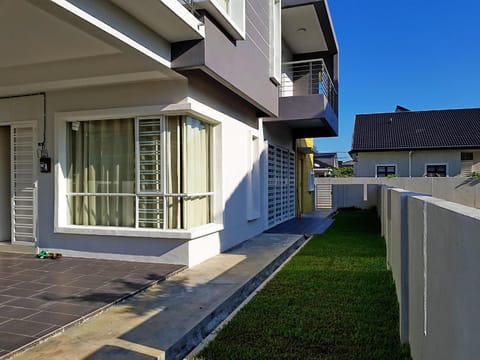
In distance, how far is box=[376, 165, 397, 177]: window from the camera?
1138 inches

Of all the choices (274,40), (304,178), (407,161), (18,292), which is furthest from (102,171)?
(407,161)

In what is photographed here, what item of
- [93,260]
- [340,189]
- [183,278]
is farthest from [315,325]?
[340,189]

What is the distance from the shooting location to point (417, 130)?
30.8 m

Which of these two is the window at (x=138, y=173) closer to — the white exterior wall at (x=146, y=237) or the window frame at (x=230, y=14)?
the white exterior wall at (x=146, y=237)

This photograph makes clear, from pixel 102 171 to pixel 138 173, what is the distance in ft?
2.74

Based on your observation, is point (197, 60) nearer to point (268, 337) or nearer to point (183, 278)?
point (183, 278)

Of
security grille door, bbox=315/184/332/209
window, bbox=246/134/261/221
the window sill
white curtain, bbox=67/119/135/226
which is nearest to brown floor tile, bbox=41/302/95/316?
the window sill

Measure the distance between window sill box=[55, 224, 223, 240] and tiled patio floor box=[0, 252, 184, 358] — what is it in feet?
1.61

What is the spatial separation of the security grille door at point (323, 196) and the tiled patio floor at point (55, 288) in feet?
63.7

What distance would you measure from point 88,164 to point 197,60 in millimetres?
3122

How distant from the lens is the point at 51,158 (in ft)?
25.1

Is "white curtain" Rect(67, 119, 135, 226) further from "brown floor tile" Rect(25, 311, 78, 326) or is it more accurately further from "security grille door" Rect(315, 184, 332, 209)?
"security grille door" Rect(315, 184, 332, 209)

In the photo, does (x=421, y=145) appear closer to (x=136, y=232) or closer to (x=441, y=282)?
(x=136, y=232)

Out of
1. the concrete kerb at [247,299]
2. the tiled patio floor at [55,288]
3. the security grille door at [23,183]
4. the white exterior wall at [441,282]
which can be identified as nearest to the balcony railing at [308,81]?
the concrete kerb at [247,299]
